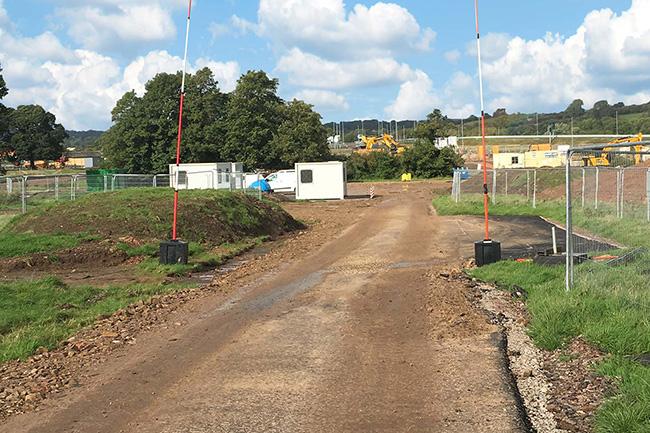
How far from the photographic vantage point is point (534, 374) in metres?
6.79

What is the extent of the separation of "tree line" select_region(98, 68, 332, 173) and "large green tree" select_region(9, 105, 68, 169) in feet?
133

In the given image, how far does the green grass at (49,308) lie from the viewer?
8828mm

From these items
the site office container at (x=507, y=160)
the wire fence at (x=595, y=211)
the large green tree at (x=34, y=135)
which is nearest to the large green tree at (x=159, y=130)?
the site office container at (x=507, y=160)

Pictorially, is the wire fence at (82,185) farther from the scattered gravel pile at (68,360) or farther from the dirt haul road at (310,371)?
the dirt haul road at (310,371)

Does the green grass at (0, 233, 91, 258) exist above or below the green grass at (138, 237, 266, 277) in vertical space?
above

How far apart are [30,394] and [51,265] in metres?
Answer: 9.95

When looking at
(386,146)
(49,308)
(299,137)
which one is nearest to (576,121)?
(386,146)

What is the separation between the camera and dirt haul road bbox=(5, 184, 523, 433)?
5.64m

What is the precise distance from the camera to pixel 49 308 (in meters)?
11.1

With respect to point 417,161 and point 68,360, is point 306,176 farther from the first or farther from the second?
point 68,360

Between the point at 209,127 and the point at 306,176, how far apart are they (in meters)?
29.4

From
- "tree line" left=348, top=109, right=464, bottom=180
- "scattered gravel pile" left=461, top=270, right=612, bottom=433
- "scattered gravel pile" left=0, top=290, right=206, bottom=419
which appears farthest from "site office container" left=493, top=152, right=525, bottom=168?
"scattered gravel pile" left=461, top=270, right=612, bottom=433

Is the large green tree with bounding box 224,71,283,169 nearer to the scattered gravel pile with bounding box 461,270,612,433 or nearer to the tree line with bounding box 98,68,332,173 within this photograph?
the tree line with bounding box 98,68,332,173

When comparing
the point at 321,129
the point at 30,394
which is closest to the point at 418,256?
the point at 30,394
